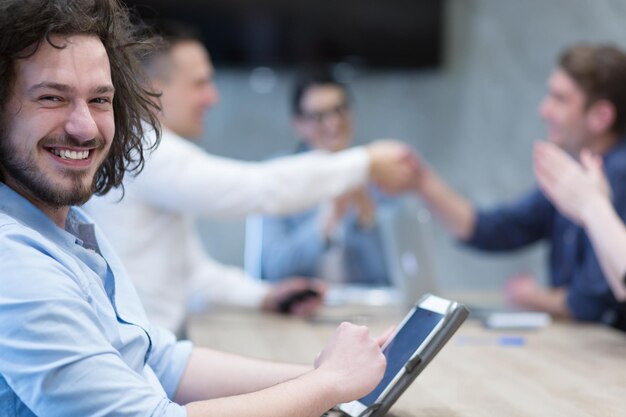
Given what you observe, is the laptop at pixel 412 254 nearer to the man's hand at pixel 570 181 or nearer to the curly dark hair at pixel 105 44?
the man's hand at pixel 570 181

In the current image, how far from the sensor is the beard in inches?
45.3

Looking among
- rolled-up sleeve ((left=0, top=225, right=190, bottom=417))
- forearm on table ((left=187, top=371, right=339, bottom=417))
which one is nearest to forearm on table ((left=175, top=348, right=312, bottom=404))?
forearm on table ((left=187, top=371, right=339, bottom=417))

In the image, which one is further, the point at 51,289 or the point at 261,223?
the point at 261,223

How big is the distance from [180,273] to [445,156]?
2.61m

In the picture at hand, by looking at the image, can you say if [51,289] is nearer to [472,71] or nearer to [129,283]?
[129,283]

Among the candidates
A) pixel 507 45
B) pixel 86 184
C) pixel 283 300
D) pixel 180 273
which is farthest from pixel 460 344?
pixel 507 45

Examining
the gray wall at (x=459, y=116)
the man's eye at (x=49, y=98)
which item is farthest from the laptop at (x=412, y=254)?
the man's eye at (x=49, y=98)

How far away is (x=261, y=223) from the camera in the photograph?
3.61 m

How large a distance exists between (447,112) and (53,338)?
401 centimetres

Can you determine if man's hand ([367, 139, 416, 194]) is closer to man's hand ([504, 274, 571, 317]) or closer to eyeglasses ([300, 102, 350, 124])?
man's hand ([504, 274, 571, 317])

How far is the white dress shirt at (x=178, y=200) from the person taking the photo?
7.52ft

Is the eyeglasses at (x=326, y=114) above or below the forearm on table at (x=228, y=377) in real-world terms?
above

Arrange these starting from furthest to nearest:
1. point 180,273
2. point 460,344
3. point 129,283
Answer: point 180,273, point 460,344, point 129,283

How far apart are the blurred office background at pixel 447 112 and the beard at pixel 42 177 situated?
308 centimetres
